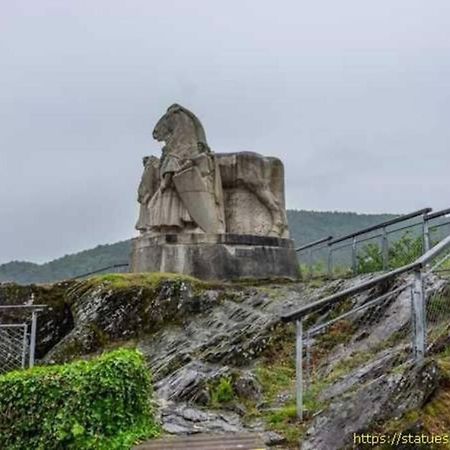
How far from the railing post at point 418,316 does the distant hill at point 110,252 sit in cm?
2896

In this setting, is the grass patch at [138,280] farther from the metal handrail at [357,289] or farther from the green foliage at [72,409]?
the green foliage at [72,409]

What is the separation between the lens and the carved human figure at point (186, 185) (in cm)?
1341

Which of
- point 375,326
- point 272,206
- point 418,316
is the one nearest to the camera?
point 418,316

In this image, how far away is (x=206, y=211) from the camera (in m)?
13.4

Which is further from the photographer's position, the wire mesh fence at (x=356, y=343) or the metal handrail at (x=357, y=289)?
the wire mesh fence at (x=356, y=343)

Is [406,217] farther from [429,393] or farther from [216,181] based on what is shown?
[429,393]

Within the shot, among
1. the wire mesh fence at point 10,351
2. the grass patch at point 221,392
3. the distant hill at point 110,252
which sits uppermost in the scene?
the distant hill at point 110,252

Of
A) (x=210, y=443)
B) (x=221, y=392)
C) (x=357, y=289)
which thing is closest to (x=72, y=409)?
(x=210, y=443)

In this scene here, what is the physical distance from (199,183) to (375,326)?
611 centimetres

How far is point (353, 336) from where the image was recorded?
8.27 metres

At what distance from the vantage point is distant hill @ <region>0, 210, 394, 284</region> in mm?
42969

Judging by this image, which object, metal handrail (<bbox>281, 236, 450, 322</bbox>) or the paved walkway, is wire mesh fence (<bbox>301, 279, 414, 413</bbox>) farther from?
the paved walkway

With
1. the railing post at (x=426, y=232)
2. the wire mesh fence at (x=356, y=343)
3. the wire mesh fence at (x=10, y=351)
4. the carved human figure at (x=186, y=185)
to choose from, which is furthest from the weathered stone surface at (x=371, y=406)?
the carved human figure at (x=186, y=185)

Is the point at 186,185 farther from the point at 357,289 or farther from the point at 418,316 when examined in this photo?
the point at 418,316
